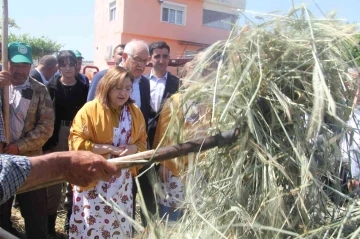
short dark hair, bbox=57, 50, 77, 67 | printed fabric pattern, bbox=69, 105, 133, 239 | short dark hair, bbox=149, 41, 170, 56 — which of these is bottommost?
printed fabric pattern, bbox=69, 105, 133, 239

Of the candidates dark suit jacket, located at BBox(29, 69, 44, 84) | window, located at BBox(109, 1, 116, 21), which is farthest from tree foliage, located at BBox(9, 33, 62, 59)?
dark suit jacket, located at BBox(29, 69, 44, 84)

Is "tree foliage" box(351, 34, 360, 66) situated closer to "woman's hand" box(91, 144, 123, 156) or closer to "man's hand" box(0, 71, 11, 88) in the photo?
"woman's hand" box(91, 144, 123, 156)

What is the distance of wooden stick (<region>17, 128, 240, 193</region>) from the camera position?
65.1 inches

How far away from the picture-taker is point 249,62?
162 cm

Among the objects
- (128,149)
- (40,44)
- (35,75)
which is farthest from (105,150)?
(40,44)

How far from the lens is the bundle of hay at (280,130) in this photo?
155cm

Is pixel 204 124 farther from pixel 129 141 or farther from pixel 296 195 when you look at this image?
pixel 129 141

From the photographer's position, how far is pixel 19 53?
3383 millimetres

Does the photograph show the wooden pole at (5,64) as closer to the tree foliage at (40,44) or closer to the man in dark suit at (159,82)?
the man in dark suit at (159,82)

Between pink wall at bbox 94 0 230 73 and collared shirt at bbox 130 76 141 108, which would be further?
pink wall at bbox 94 0 230 73

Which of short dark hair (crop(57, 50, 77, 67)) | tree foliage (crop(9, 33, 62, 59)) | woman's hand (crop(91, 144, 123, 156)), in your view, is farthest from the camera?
tree foliage (crop(9, 33, 62, 59))

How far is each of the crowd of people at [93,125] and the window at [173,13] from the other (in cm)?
1781

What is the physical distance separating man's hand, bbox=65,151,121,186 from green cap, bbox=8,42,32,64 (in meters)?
1.90

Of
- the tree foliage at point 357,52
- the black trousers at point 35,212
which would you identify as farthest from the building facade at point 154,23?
the tree foliage at point 357,52
